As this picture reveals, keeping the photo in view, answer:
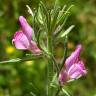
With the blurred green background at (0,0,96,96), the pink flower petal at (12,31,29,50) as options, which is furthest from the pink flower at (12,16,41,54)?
the blurred green background at (0,0,96,96)

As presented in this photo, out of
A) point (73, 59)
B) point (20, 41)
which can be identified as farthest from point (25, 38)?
point (73, 59)

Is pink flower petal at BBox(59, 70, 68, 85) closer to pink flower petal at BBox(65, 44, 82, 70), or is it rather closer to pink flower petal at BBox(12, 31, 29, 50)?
pink flower petal at BBox(65, 44, 82, 70)

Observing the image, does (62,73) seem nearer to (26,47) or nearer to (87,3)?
(26,47)

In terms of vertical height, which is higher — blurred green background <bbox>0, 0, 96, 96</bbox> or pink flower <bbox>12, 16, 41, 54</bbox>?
pink flower <bbox>12, 16, 41, 54</bbox>

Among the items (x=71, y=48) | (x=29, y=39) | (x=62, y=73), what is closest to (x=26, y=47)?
(x=29, y=39)

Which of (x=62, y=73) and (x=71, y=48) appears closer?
(x=62, y=73)
